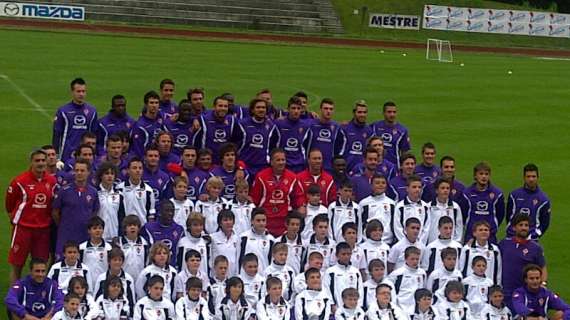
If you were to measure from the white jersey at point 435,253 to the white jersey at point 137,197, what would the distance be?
10.6 feet

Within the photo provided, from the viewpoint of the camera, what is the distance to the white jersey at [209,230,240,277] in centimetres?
1209

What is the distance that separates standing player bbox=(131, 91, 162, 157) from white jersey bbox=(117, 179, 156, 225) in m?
1.74

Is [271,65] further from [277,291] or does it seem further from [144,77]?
[277,291]

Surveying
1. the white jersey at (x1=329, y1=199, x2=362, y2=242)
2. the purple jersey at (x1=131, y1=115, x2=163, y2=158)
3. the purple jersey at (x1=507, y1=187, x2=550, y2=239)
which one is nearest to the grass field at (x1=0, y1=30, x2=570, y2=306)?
the purple jersey at (x1=507, y1=187, x2=550, y2=239)

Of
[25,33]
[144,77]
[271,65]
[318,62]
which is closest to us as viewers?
[144,77]

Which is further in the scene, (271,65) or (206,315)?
(271,65)

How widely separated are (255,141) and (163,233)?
251 centimetres

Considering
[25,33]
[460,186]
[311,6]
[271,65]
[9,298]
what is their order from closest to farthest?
[9,298], [460,186], [271,65], [25,33], [311,6]

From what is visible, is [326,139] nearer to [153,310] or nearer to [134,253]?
[134,253]

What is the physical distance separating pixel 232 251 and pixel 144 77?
17.6 meters

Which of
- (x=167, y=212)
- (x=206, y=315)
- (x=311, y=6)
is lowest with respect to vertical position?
(x=206, y=315)

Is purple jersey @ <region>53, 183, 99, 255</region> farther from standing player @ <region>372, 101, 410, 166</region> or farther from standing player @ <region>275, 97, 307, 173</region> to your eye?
standing player @ <region>372, 101, 410, 166</region>

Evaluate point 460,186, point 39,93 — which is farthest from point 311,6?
point 460,186

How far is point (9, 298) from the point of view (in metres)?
10.9
